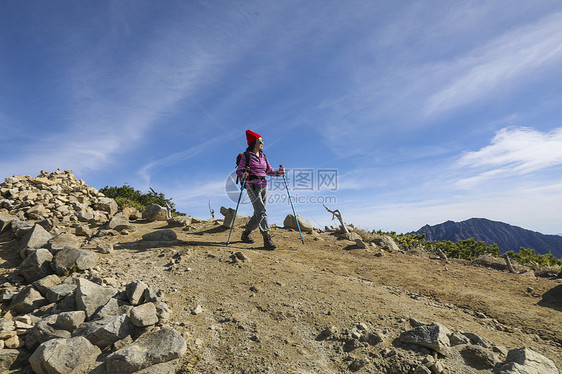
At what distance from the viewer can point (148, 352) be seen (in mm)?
3564

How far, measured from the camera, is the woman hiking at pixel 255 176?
8.95 m

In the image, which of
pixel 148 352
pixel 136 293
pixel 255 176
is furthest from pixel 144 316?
pixel 255 176

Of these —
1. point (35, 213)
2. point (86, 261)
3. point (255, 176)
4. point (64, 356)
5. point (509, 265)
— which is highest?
point (255, 176)

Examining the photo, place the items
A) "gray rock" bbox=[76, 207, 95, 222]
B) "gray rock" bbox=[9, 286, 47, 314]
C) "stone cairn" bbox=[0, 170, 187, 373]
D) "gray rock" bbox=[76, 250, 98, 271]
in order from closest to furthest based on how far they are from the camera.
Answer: "stone cairn" bbox=[0, 170, 187, 373], "gray rock" bbox=[9, 286, 47, 314], "gray rock" bbox=[76, 250, 98, 271], "gray rock" bbox=[76, 207, 95, 222]

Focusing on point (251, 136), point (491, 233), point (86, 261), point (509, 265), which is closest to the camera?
point (86, 261)

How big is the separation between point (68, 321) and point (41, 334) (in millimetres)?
310

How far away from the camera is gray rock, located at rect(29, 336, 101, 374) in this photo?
3.47 metres

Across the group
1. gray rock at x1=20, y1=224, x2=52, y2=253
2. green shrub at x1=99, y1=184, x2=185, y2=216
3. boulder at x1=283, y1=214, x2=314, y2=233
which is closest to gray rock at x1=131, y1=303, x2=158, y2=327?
gray rock at x1=20, y1=224, x2=52, y2=253

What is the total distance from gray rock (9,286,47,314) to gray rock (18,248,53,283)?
67cm

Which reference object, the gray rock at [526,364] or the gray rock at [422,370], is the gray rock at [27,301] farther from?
the gray rock at [526,364]

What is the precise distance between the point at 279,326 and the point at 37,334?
3.25 metres

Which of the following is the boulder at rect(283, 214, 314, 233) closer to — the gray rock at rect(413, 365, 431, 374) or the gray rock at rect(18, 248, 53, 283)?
the gray rock at rect(18, 248, 53, 283)

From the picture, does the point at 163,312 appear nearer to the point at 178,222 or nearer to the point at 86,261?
the point at 86,261

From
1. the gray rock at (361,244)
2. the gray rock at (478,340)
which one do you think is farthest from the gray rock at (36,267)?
the gray rock at (361,244)
